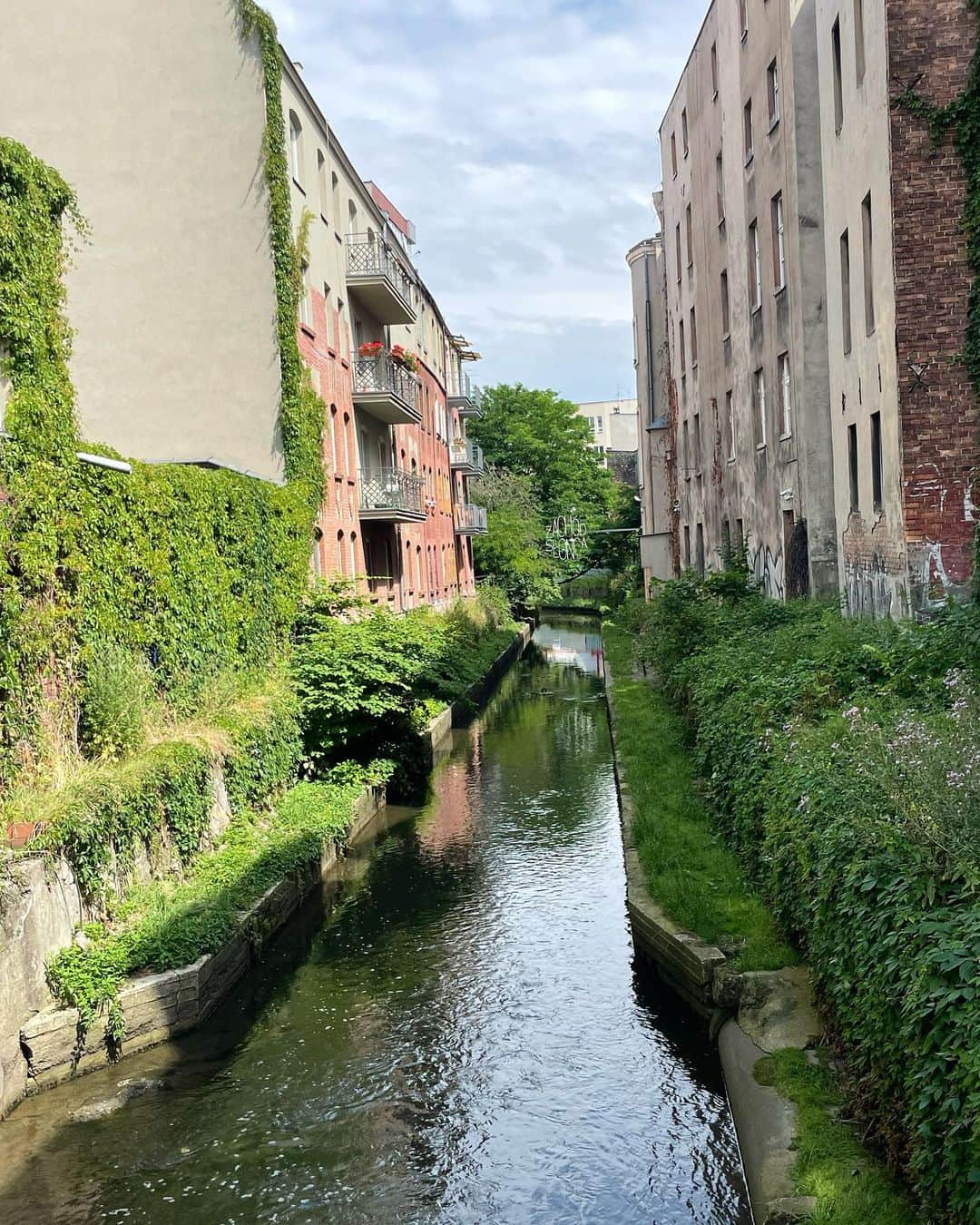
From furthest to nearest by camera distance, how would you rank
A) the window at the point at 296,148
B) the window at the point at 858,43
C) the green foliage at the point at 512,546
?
the green foliage at the point at 512,546 → the window at the point at 296,148 → the window at the point at 858,43

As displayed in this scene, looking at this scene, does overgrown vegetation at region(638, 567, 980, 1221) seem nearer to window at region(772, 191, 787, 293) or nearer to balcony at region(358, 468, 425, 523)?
window at region(772, 191, 787, 293)

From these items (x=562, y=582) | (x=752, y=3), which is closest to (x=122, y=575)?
(x=752, y=3)

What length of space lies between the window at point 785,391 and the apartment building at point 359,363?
8.73 meters

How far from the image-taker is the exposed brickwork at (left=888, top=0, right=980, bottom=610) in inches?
563

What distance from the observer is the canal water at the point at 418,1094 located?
6941mm

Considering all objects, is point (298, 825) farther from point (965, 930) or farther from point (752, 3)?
point (752, 3)

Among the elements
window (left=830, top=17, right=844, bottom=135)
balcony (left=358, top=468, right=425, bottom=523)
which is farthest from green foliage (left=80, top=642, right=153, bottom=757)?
balcony (left=358, top=468, right=425, bottom=523)

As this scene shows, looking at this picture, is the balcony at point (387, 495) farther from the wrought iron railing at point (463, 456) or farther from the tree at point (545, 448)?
the tree at point (545, 448)

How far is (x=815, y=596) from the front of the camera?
19.2 meters

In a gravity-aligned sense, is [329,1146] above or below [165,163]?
below

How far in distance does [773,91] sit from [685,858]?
668 inches

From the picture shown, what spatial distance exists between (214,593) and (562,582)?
53.9 m

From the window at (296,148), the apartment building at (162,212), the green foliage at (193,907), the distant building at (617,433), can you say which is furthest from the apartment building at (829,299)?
the distant building at (617,433)

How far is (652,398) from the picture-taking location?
4162 centimetres
